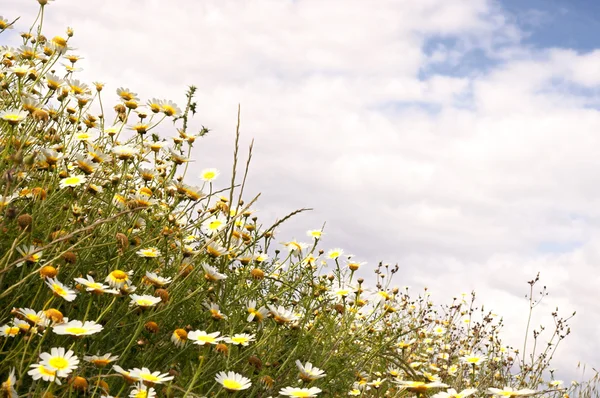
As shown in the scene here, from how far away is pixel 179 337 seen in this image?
215 centimetres

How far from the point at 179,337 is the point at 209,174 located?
3.75ft

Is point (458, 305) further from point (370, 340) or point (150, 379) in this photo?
point (150, 379)

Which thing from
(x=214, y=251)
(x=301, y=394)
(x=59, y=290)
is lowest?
(x=301, y=394)

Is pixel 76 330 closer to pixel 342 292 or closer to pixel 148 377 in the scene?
pixel 148 377

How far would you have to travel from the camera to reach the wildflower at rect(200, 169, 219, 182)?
3094 millimetres

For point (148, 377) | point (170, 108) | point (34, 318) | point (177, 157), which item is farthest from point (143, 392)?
point (170, 108)

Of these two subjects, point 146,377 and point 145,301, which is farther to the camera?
point 145,301

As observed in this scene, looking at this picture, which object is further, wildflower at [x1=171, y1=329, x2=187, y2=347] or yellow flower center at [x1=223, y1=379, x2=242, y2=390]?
wildflower at [x1=171, y1=329, x2=187, y2=347]

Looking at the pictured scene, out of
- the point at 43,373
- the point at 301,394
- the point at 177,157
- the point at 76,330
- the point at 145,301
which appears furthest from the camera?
the point at 177,157

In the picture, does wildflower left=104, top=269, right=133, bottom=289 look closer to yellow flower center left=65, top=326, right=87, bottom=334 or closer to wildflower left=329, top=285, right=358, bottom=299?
yellow flower center left=65, top=326, right=87, bottom=334

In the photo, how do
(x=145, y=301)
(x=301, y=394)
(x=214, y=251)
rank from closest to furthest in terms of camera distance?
(x=301, y=394)
(x=145, y=301)
(x=214, y=251)

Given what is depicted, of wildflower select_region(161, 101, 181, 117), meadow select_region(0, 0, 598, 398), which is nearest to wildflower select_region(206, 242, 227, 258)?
meadow select_region(0, 0, 598, 398)

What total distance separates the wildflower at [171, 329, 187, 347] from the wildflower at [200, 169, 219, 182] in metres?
1.07

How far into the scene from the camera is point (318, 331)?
11.2 ft
